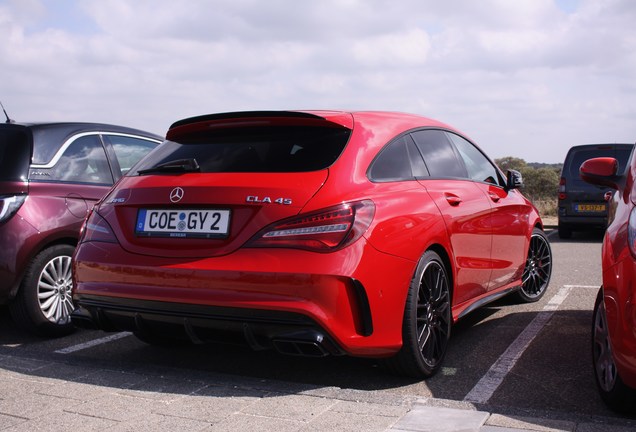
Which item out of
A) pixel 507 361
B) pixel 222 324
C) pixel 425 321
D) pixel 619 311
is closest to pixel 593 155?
pixel 507 361

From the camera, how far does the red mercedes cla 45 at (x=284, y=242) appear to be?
145 inches

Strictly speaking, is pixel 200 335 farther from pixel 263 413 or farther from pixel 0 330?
pixel 0 330

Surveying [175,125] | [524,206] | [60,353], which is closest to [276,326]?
[175,125]

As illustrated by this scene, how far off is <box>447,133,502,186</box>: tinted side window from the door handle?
0.59 metres

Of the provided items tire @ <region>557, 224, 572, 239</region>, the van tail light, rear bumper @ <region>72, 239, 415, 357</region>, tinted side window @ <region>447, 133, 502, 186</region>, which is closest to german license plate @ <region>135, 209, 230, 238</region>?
rear bumper @ <region>72, 239, 415, 357</region>

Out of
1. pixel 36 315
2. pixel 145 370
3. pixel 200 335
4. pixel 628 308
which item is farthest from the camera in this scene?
pixel 36 315

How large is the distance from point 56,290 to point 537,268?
4.12m

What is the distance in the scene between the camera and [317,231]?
3.69 m

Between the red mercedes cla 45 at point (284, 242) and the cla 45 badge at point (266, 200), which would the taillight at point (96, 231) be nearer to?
the red mercedes cla 45 at point (284, 242)

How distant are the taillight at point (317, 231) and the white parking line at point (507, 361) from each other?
110 cm

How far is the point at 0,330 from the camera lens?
5.77m

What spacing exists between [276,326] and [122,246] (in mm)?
1034

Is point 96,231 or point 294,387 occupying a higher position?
point 96,231

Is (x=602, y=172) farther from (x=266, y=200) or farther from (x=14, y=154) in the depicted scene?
(x=14, y=154)
